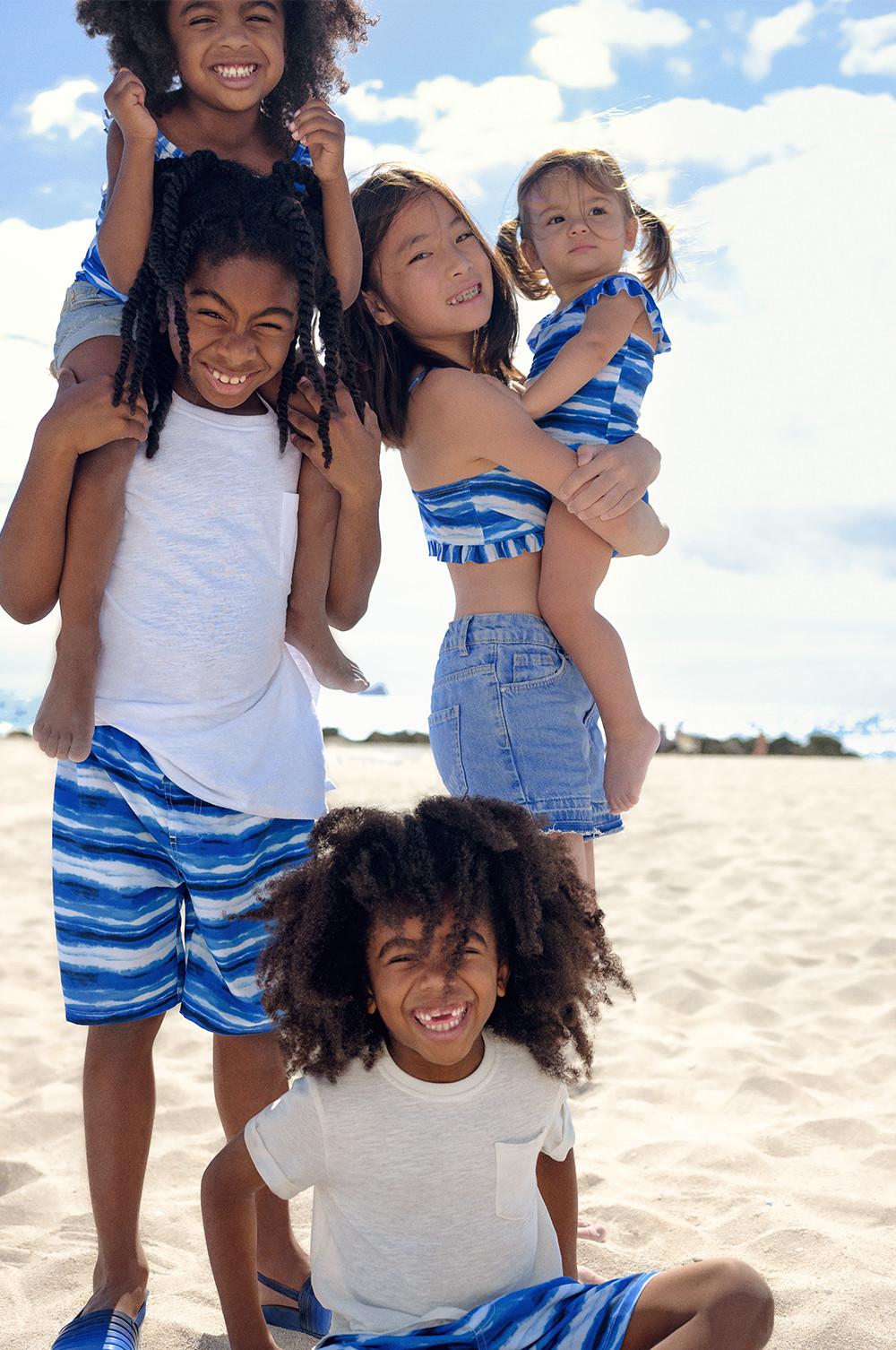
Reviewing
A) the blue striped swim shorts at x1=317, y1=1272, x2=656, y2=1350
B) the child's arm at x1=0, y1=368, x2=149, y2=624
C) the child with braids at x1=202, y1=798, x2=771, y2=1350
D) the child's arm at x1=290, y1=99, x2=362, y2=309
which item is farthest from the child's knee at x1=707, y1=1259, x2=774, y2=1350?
the child's arm at x1=290, y1=99, x2=362, y2=309

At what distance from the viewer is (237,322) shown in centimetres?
220

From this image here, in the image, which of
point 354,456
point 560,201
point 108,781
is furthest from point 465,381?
point 108,781

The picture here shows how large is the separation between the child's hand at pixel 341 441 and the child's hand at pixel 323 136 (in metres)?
0.37

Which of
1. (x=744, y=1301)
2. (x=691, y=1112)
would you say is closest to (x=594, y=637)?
(x=744, y=1301)

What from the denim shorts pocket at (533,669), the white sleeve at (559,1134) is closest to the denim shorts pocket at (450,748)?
the denim shorts pocket at (533,669)

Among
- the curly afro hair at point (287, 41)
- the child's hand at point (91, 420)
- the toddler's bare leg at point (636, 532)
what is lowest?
the toddler's bare leg at point (636, 532)

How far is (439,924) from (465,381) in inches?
44.5

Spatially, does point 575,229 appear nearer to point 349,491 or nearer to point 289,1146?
point 349,491

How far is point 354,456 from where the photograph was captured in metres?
2.38

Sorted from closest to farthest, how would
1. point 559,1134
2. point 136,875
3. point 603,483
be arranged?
1. point 559,1134
2. point 136,875
3. point 603,483

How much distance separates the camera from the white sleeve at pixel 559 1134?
80.7 inches

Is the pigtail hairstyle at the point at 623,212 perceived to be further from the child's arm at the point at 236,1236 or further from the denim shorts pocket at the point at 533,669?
the child's arm at the point at 236,1236

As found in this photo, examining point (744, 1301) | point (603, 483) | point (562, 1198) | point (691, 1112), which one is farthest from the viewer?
point (691, 1112)

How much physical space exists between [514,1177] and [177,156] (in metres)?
1.84
